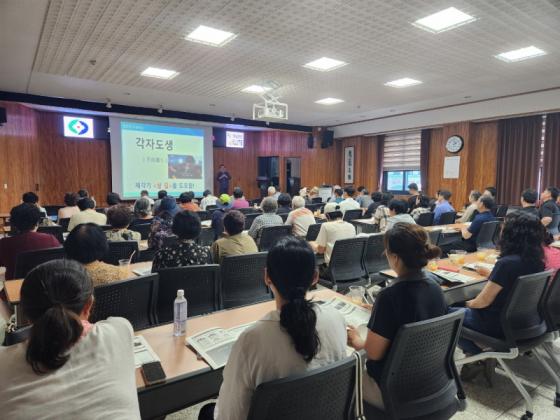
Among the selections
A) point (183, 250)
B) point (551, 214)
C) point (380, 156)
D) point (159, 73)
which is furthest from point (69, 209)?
point (380, 156)

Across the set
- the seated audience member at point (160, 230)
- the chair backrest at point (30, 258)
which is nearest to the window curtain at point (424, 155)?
the seated audience member at point (160, 230)

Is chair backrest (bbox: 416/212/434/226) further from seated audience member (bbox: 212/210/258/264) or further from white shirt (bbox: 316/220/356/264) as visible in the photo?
seated audience member (bbox: 212/210/258/264)

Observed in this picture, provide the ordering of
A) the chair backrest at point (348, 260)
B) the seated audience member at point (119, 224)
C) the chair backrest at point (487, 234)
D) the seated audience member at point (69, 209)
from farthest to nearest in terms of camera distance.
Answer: the seated audience member at point (69, 209), the chair backrest at point (487, 234), the chair backrest at point (348, 260), the seated audience member at point (119, 224)

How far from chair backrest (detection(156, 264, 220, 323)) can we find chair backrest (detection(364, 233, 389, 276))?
71.7 inches

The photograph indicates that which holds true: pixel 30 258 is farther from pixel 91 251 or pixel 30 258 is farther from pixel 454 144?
pixel 454 144

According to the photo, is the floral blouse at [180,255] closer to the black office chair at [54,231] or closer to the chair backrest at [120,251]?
the chair backrest at [120,251]

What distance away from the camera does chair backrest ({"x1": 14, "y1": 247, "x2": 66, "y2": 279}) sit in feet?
9.48

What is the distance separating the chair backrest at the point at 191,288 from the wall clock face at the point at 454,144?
8743 mm

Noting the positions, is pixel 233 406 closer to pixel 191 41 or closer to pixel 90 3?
pixel 90 3

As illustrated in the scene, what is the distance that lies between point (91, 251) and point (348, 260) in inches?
95.0

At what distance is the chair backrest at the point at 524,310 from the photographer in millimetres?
2094

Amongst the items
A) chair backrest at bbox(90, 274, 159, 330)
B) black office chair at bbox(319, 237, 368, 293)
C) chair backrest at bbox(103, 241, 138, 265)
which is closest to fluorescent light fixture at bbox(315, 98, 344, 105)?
black office chair at bbox(319, 237, 368, 293)

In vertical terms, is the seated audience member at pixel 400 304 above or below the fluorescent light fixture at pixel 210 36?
below

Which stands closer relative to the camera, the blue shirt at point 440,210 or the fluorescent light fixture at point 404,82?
the blue shirt at point 440,210
